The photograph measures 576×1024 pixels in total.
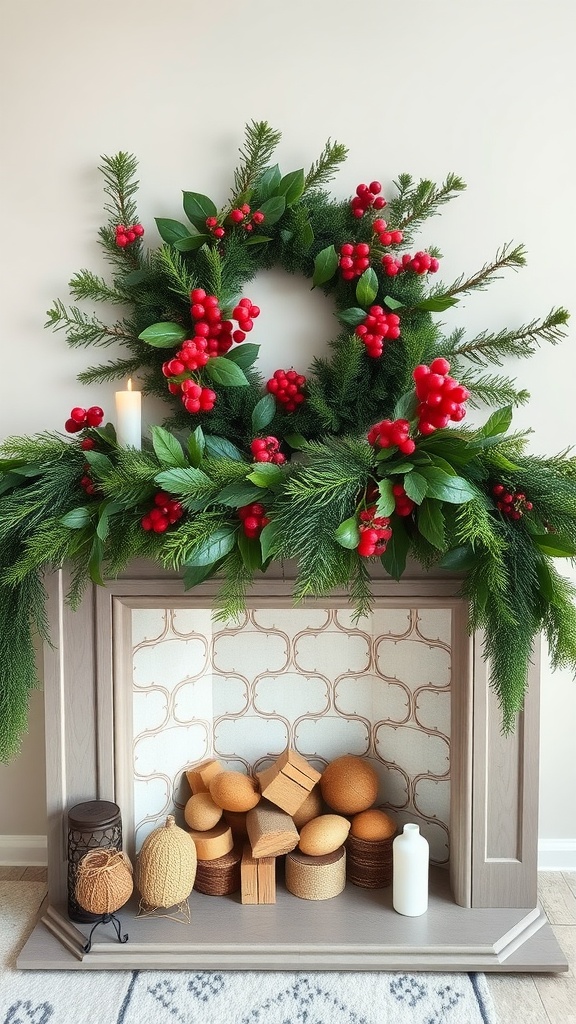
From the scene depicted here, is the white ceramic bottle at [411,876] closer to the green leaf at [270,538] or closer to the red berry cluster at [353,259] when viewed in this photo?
the green leaf at [270,538]

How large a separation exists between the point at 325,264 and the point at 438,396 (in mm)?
529

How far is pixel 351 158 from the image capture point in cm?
180

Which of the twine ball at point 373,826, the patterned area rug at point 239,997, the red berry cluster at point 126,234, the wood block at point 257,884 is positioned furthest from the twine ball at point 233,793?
the red berry cluster at point 126,234

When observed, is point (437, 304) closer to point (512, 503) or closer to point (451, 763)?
point (512, 503)

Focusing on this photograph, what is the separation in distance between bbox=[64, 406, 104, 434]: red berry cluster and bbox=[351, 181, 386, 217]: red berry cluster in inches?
29.2

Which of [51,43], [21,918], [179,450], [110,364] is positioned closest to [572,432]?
[179,450]

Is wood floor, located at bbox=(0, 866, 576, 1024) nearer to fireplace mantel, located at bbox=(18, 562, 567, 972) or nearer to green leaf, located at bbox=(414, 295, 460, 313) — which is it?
fireplace mantel, located at bbox=(18, 562, 567, 972)

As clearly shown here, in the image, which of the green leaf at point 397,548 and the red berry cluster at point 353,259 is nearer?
the green leaf at point 397,548

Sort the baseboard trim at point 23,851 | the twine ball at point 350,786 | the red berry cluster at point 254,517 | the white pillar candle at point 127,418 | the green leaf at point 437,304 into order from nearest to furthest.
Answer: the red berry cluster at point 254,517 → the white pillar candle at point 127,418 → the green leaf at point 437,304 → the twine ball at point 350,786 → the baseboard trim at point 23,851

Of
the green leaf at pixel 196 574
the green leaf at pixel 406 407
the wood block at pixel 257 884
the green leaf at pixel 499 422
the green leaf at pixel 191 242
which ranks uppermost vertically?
the green leaf at pixel 191 242

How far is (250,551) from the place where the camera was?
151 cm

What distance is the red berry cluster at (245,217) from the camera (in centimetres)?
169

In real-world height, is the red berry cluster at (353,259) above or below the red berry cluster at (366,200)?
below

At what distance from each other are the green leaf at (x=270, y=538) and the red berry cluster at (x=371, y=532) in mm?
151
